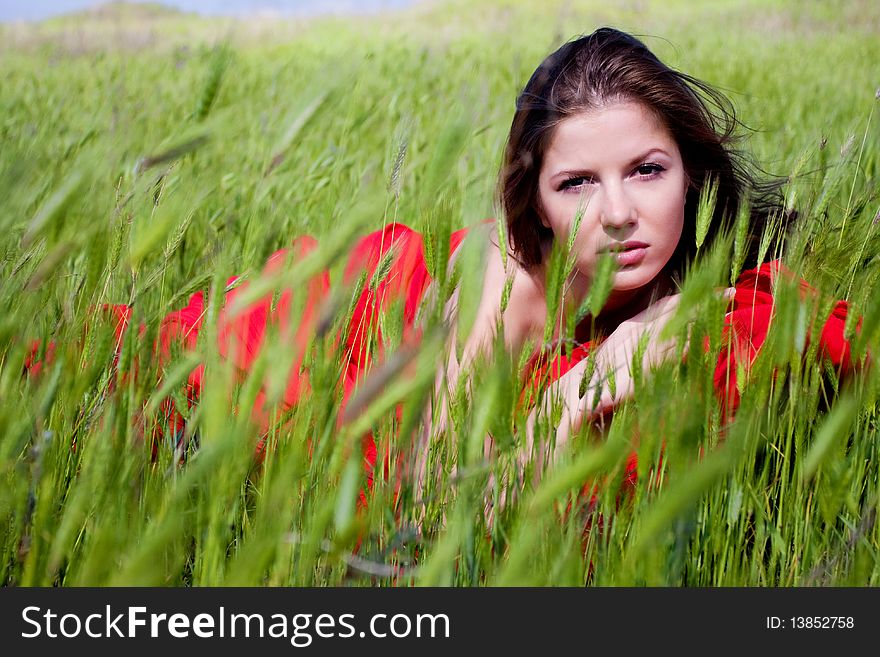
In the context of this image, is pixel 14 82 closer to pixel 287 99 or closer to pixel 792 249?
pixel 287 99

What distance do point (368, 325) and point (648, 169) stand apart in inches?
22.3

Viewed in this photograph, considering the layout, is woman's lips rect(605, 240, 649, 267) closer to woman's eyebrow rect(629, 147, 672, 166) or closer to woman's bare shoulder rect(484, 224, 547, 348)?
woman's eyebrow rect(629, 147, 672, 166)

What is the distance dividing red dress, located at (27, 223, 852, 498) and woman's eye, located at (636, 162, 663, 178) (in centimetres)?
21

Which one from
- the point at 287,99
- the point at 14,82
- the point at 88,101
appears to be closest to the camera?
the point at 287,99

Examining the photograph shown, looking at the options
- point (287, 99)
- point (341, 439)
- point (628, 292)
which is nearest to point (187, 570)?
point (341, 439)

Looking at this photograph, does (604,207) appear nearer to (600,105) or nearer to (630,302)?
(600,105)

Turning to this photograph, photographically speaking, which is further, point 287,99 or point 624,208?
point 287,99

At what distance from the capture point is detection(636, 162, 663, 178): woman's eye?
1.26 meters

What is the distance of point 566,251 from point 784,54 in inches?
178

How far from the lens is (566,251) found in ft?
2.43

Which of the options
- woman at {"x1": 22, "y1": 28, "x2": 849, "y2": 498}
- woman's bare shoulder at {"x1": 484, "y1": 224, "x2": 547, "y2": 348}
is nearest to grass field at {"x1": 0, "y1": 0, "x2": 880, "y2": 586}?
woman at {"x1": 22, "y1": 28, "x2": 849, "y2": 498}

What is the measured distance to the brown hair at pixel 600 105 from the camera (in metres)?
1.39

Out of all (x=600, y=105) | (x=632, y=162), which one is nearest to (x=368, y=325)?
(x=632, y=162)

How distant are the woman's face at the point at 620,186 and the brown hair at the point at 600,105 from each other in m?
0.04
